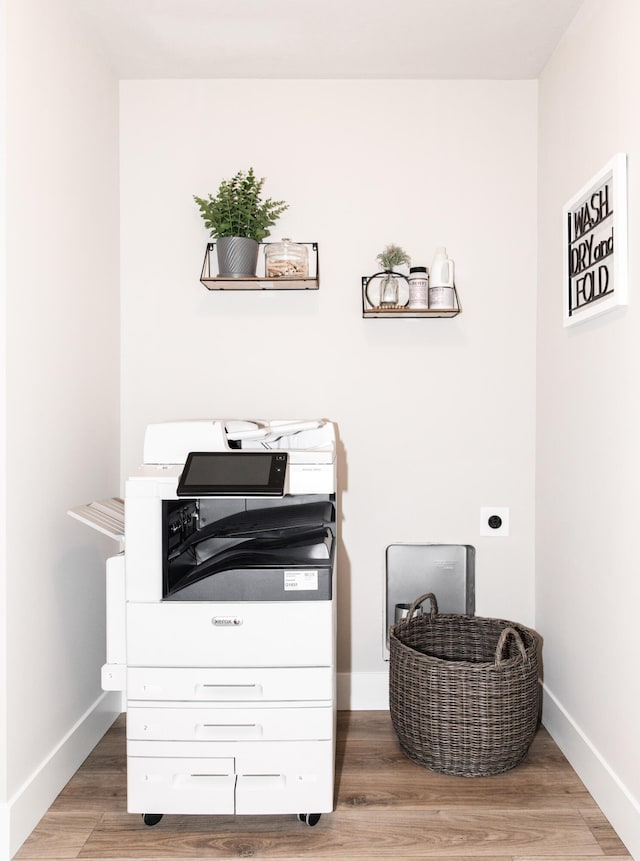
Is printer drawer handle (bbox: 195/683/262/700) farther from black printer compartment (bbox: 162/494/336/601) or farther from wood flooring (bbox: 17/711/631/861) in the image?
wood flooring (bbox: 17/711/631/861)

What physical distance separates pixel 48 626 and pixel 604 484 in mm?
1729

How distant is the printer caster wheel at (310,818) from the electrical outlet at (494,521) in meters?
1.24

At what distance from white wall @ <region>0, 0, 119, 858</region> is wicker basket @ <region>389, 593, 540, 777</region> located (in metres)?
1.11

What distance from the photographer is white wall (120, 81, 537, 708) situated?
2.64 meters

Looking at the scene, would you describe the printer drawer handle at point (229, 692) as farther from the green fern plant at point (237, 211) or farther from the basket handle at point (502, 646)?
the green fern plant at point (237, 211)

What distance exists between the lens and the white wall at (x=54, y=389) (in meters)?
1.78

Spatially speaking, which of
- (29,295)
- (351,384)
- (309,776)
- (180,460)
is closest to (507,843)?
(309,776)

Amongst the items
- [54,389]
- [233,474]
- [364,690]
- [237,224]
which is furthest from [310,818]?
[237,224]

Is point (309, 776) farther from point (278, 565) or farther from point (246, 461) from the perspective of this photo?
point (246, 461)

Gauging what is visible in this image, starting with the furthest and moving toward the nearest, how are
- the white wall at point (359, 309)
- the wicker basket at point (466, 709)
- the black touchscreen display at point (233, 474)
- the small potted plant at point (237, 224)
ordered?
the white wall at point (359, 309), the small potted plant at point (237, 224), the wicker basket at point (466, 709), the black touchscreen display at point (233, 474)

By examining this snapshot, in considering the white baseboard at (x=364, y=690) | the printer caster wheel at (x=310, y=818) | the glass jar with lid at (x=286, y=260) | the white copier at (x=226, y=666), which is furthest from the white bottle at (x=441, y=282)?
the printer caster wheel at (x=310, y=818)

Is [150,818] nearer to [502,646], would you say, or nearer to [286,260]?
[502,646]

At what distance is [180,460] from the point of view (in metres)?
1.91

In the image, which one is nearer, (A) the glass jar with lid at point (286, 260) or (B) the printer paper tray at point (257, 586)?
(B) the printer paper tray at point (257, 586)
